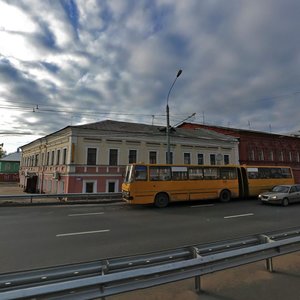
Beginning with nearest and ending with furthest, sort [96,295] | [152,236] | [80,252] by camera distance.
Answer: [96,295], [80,252], [152,236]

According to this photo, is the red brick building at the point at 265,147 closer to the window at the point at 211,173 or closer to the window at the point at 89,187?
the window at the point at 211,173

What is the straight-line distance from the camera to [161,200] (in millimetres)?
15477

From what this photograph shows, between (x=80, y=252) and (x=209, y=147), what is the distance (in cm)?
2593

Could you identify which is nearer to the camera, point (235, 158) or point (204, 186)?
point (204, 186)

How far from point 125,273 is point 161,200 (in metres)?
12.6

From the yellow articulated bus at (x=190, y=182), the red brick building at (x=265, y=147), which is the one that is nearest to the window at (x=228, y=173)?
the yellow articulated bus at (x=190, y=182)

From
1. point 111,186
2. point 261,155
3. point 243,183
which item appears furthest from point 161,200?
point 261,155

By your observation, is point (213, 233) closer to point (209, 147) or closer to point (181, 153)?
point (181, 153)

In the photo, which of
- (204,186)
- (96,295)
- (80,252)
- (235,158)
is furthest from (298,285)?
(235,158)

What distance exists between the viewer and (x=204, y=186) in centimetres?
1697

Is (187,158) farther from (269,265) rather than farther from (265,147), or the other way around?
(269,265)

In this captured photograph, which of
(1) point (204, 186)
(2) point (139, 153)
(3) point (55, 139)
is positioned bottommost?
(1) point (204, 186)

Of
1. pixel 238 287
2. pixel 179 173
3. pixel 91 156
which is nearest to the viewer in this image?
pixel 238 287

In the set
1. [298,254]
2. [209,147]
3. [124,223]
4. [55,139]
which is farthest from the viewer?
[209,147]
